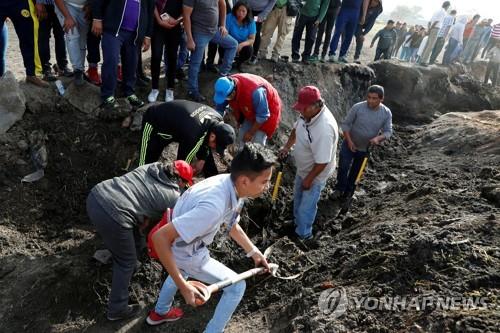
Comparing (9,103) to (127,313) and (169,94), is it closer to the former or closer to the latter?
(169,94)

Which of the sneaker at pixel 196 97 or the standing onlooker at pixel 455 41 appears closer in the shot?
the sneaker at pixel 196 97

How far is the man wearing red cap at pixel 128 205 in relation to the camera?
3.15 meters

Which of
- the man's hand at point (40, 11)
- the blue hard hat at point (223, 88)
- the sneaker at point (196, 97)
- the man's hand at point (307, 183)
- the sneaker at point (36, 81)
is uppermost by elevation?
the man's hand at point (40, 11)

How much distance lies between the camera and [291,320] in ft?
11.3

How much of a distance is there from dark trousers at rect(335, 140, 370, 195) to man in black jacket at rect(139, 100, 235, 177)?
2655 millimetres

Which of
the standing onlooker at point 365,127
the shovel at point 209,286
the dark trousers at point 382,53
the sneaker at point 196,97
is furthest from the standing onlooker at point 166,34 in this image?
the dark trousers at point 382,53

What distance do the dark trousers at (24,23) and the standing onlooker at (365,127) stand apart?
4.44m

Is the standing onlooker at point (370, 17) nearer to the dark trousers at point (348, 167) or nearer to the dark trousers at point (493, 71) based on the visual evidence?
the dark trousers at point (348, 167)

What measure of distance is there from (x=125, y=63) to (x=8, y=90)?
4.96ft

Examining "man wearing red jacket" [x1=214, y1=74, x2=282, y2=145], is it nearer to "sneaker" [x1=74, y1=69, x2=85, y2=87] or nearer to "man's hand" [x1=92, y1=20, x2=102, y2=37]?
"man's hand" [x1=92, y1=20, x2=102, y2=37]

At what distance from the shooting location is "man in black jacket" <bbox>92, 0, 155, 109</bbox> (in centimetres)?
495

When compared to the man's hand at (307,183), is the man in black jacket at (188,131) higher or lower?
higher

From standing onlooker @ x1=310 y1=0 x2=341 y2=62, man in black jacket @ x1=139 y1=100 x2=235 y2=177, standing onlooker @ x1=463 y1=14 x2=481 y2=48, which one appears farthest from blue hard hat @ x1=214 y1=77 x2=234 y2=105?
standing onlooker @ x1=463 y1=14 x2=481 y2=48

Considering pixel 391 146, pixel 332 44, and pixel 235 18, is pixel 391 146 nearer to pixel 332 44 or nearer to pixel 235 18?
pixel 332 44
